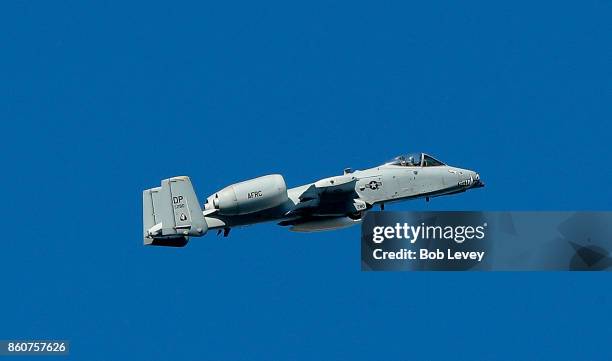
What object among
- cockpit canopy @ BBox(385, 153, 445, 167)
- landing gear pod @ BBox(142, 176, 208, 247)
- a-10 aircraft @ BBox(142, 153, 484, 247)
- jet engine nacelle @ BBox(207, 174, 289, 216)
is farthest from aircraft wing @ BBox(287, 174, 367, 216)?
landing gear pod @ BBox(142, 176, 208, 247)

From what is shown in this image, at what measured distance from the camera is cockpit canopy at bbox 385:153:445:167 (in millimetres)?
33562

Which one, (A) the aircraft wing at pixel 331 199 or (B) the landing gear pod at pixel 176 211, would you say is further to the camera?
(A) the aircraft wing at pixel 331 199

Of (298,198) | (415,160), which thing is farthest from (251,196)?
(415,160)

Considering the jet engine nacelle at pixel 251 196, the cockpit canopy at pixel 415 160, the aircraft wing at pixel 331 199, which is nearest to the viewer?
the jet engine nacelle at pixel 251 196

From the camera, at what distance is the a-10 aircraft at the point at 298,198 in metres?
30.9

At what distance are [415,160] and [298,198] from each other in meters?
3.72

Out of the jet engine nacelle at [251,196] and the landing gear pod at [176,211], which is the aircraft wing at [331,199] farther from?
the landing gear pod at [176,211]

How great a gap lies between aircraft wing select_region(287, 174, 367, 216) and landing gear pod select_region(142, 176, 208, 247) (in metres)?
2.65

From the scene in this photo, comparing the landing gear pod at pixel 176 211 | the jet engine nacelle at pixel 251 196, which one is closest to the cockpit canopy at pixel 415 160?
the jet engine nacelle at pixel 251 196

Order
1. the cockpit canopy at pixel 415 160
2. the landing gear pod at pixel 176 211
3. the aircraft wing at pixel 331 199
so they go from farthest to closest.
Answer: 1. the cockpit canopy at pixel 415 160
2. the aircraft wing at pixel 331 199
3. the landing gear pod at pixel 176 211

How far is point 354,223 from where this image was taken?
1293 inches

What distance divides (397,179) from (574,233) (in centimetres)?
528

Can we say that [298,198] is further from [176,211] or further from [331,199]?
[176,211]

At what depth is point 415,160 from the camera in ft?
111
